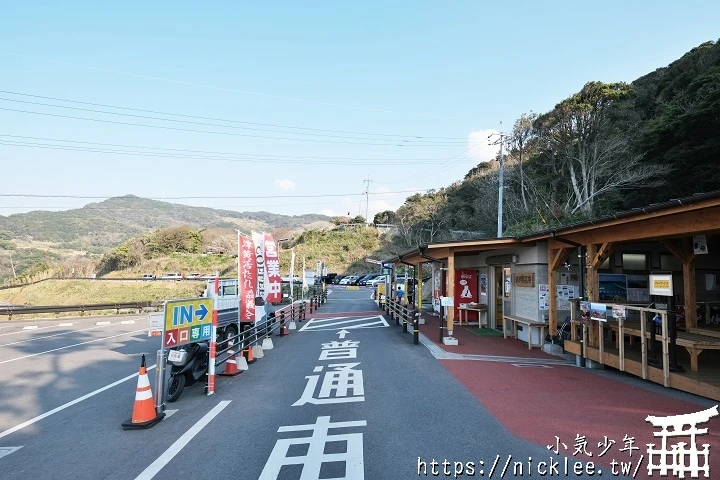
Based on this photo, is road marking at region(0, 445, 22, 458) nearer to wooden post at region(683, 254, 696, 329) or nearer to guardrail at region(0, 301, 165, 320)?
wooden post at region(683, 254, 696, 329)

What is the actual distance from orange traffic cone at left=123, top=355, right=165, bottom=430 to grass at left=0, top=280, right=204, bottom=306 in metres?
30.2

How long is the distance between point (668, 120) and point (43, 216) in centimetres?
17146

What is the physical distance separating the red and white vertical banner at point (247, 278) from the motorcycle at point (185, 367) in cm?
266

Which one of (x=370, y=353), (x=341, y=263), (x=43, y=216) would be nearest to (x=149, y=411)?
(x=370, y=353)

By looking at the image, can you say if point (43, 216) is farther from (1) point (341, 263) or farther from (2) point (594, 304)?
(2) point (594, 304)

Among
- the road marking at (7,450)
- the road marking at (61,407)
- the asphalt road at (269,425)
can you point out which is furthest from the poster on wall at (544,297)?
the road marking at (7,450)

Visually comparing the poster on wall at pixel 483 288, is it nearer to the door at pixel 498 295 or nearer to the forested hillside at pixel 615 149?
the door at pixel 498 295

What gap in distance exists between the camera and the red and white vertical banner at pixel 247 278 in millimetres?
10203

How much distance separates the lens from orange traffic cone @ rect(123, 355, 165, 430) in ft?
17.8

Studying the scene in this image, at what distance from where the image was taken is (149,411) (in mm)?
5582

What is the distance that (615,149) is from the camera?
23.1 metres

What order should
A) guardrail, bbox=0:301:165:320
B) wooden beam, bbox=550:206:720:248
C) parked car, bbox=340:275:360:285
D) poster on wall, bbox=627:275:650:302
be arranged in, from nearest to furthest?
wooden beam, bbox=550:206:720:248
poster on wall, bbox=627:275:650:302
guardrail, bbox=0:301:165:320
parked car, bbox=340:275:360:285

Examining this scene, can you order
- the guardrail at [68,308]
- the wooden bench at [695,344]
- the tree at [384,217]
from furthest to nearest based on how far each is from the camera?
the tree at [384,217]
the guardrail at [68,308]
the wooden bench at [695,344]

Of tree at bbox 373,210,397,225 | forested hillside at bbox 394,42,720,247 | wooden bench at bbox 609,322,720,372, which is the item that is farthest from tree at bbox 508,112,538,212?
tree at bbox 373,210,397,225
